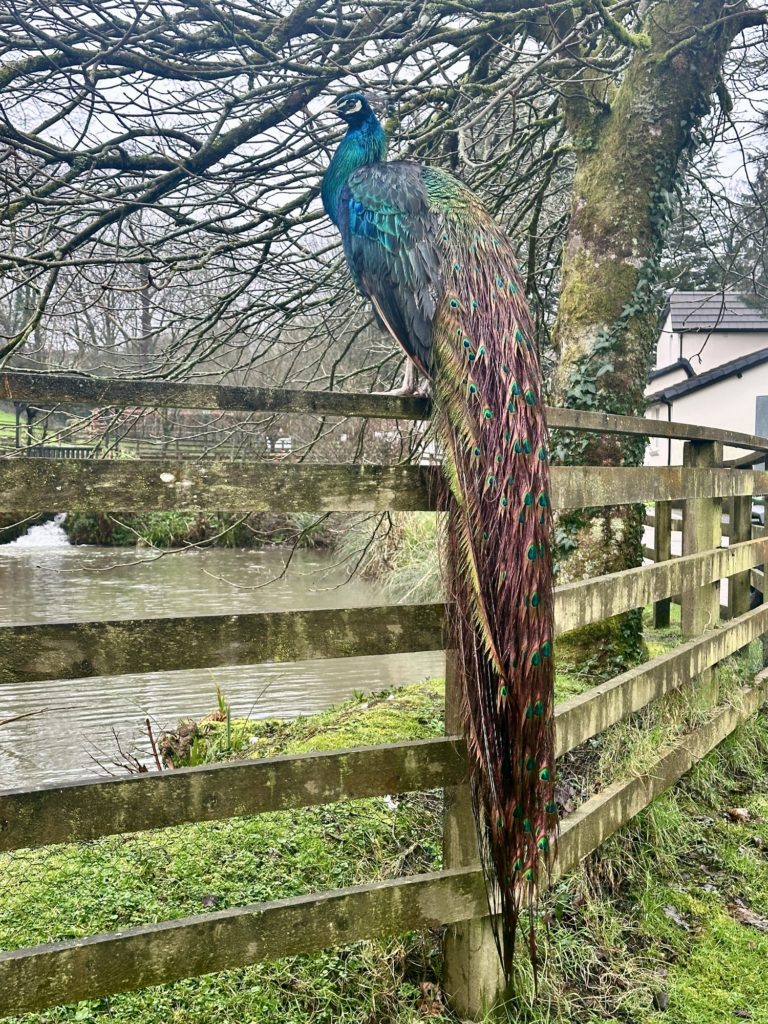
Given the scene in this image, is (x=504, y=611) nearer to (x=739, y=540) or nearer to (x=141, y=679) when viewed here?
(x=739, y=540)

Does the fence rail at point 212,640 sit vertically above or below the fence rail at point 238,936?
above

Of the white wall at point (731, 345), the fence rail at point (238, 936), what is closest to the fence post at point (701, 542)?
the fence rail at point (238, 936)

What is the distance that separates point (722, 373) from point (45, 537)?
14690 millimetres

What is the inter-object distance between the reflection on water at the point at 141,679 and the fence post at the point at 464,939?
4.31ft

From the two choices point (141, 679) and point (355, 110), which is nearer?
point (355, 110)

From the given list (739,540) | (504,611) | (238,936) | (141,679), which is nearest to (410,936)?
(238,936)

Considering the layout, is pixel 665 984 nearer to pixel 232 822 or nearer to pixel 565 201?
pixel 232 822

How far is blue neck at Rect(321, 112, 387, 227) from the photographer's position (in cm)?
326

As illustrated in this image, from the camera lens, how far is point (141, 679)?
22.5 ft

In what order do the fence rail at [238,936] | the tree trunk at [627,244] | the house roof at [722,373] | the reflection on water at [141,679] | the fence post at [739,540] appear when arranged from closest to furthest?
the fence rail at [238,936]
the tree trunk at [627,244]
the fence post at [739,540]
the reflection on water at [141,679]
the house roof at [722,373]

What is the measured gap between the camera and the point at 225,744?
162 inches

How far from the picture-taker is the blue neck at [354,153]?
10.7 feet

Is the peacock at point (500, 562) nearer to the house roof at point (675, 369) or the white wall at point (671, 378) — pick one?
the house roof at point (675, 369)

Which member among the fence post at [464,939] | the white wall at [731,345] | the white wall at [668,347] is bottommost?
the fence post at [464,939]
